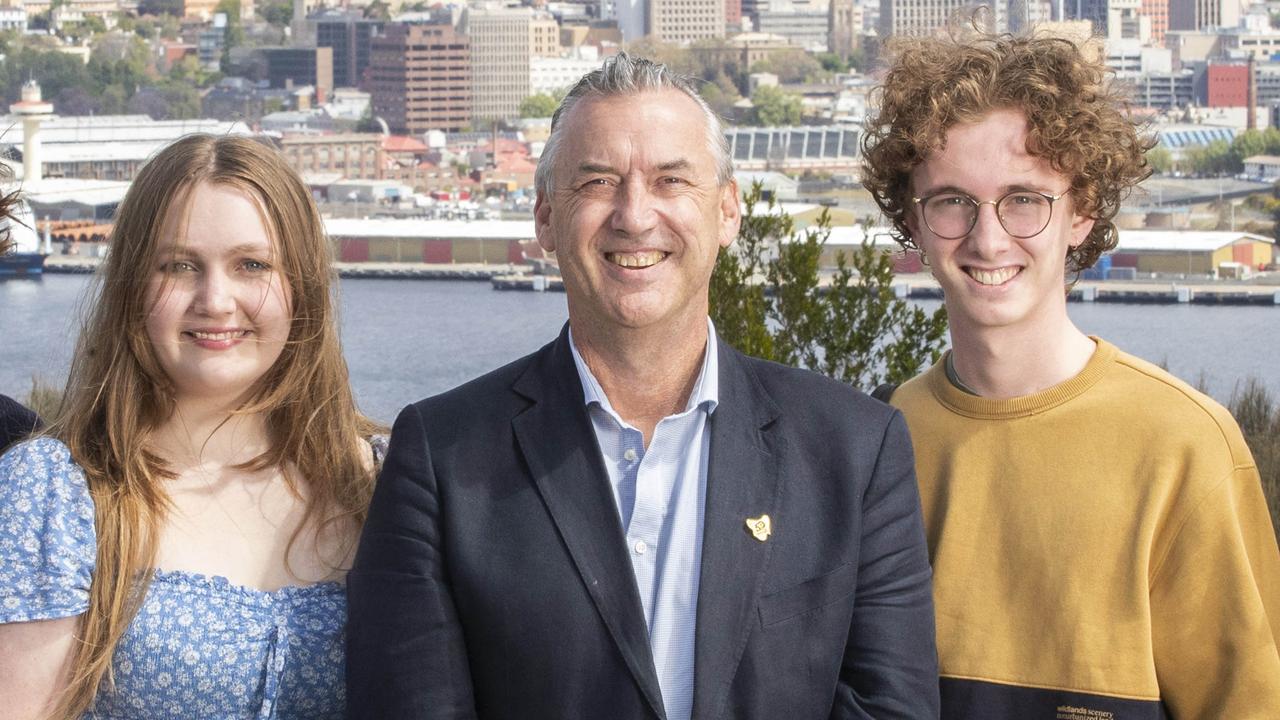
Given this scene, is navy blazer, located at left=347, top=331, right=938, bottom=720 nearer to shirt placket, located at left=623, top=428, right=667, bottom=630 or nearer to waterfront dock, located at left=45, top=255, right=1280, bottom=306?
shirt placket, located at left=623, top=428, right=667, bottom=630

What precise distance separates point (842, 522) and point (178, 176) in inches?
17.6

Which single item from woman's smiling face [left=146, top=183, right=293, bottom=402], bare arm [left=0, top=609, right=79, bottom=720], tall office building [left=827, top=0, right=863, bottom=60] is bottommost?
bare arm [left=0, top=609, right=79, bottom=720]

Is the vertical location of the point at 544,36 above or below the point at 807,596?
above

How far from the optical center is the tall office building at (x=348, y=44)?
159ft

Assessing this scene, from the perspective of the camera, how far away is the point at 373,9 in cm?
5212

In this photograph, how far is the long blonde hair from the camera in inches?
41.4

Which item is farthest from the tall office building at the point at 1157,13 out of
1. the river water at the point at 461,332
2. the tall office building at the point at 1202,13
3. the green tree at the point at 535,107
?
the river water at the point at 461,332

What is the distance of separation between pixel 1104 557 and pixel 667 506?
277mm

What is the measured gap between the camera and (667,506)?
39.6 inches

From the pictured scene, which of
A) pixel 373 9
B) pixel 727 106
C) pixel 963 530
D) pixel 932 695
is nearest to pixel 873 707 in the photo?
pixel 932 695

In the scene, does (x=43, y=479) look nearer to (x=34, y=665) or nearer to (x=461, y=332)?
(x=34, y=665)

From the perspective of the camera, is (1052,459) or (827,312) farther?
(827,312)

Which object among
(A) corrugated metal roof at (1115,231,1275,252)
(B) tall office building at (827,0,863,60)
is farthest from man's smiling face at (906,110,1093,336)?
(B) tall office building at (827,0,863,60)

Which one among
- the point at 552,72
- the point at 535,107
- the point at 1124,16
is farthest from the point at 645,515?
the point at 1124,16
